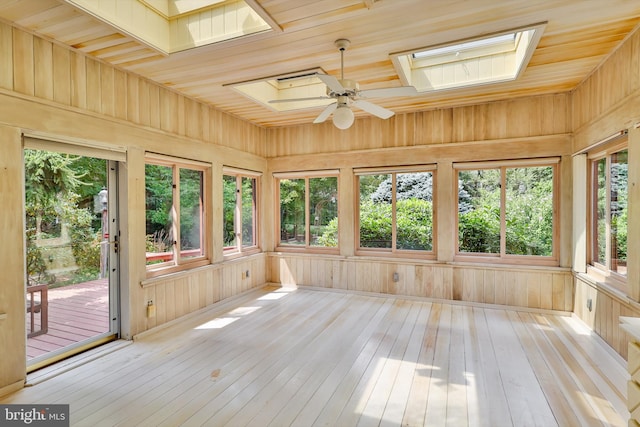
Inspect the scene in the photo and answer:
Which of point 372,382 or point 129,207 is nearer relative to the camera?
point 372,382

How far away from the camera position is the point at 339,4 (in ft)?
7.94

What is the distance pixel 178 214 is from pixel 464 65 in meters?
4.00

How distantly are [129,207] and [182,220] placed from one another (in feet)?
2.91

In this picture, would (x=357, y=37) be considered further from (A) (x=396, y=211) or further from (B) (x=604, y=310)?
(B) (x=604, y=310)

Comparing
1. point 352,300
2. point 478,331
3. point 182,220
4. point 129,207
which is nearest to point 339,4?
point 129,207

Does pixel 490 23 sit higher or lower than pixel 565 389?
higher

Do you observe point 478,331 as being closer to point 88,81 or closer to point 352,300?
point 352,300

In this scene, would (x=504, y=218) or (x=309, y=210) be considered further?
(x=309, y=210)

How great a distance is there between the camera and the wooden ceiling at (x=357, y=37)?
243 cm

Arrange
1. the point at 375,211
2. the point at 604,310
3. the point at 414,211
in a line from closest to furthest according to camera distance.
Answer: the point at 604,310
the point at 414,211
the point at 375,211

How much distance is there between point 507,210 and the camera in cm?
473

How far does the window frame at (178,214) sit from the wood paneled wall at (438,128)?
1679 mm

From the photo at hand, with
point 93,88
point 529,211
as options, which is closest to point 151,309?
point 93,88

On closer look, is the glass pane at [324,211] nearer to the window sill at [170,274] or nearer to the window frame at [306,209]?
the window frame at [306,209]
